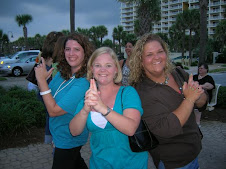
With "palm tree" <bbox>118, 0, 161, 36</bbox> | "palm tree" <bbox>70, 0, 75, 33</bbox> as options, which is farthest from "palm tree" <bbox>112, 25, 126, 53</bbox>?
"palm tree" <bbox>70, 0, 75, 33</bbox>

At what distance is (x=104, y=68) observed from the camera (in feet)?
6.33

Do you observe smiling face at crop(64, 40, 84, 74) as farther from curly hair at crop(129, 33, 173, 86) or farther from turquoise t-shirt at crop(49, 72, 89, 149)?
curly hair at crop(129, 33, 173, 86)

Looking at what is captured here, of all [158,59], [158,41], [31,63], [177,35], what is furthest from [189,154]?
[177,35]

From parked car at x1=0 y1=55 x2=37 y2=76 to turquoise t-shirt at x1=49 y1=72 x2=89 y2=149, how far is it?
642 inches

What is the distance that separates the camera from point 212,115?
7008 mm

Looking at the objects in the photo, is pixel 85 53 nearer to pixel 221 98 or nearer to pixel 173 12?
pixel 221 98

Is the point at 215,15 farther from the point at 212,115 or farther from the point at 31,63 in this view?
the point at 212,115

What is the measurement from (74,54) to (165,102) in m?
1.10

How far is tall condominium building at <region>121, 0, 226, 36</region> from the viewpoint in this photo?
85081mm

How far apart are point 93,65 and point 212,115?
19.9ft

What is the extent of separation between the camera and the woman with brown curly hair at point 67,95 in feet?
7.07

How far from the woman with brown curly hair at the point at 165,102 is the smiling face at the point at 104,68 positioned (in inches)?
9.6

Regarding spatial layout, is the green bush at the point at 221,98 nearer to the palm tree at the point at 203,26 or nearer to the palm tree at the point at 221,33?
the palm tree at the point at 203,26

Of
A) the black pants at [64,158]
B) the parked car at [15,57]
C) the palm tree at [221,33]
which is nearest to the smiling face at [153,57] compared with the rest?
the black pants at [64,158]
